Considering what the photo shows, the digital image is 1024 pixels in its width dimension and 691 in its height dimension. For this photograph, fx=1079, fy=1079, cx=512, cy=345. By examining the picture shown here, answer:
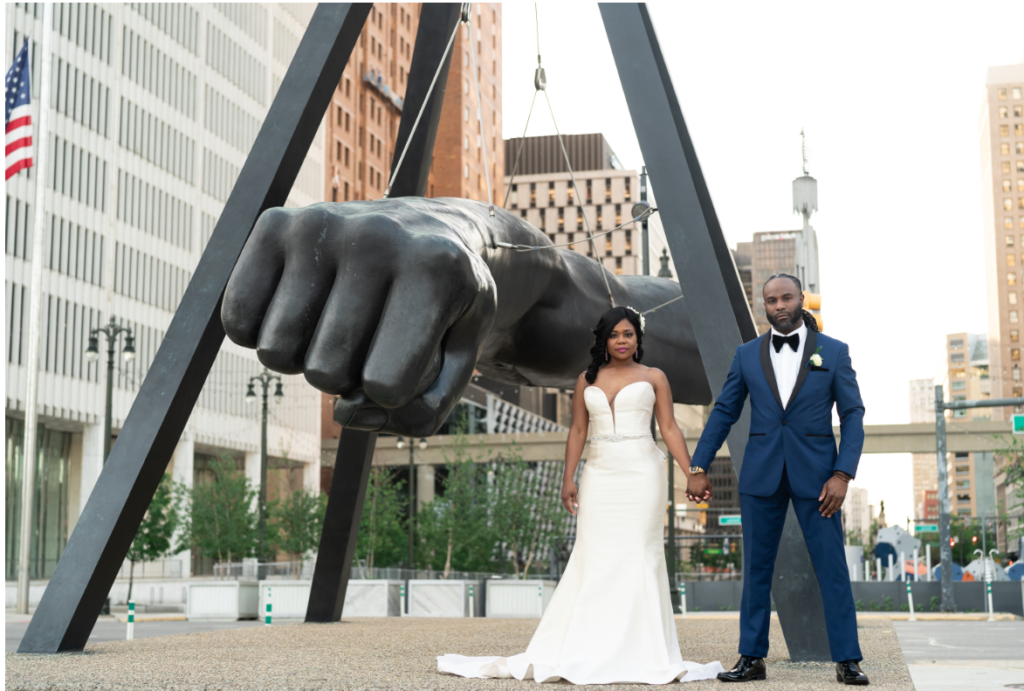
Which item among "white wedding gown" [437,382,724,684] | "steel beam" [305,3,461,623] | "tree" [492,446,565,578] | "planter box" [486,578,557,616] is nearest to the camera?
"white wedding gown" [437,382,724,684]

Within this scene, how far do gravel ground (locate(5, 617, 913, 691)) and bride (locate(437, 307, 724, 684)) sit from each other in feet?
1.06

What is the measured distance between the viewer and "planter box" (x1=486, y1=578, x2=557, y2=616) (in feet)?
80.1

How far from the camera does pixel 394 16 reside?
9000 centimetres

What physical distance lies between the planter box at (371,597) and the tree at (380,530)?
1256 centimetres

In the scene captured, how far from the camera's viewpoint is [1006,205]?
138875mm

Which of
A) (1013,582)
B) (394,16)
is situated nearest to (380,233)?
(1013,582)

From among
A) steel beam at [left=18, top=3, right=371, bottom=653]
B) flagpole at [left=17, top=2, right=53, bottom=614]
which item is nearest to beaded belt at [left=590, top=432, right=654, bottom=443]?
steel beam at [left=18, top=3, right=371, bottom=653]

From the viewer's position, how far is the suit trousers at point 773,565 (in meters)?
5.48

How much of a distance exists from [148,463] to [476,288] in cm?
295

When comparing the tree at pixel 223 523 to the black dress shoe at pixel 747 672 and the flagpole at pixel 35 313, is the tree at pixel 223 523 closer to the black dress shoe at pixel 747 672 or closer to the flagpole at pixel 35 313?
the flagpole at pixel 35 313

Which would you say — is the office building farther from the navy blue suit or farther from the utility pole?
the navy blue suit

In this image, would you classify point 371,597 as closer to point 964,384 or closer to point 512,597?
point 512,597

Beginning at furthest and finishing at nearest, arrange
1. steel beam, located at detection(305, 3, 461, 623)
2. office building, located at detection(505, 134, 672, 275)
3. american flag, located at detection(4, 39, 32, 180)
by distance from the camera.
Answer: office building, located at detection(505, 134, 672, 275)
american flag, located at detection(4, 39, 32, 180)
steel beam, located at detection(305, 3, 461, 623)

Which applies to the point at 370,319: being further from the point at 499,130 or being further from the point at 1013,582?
the point at 499,130
